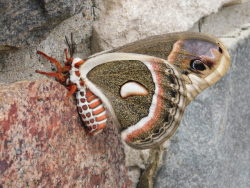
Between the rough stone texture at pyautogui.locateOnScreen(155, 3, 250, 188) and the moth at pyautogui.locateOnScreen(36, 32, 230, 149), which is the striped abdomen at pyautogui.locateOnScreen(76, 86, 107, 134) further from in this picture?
the rough stone texture at pyautogui.locateOnScreen(155, 3, 250, 188)

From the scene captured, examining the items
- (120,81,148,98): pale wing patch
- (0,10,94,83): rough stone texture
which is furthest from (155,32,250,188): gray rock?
(0,10,94,83): rough stone texture

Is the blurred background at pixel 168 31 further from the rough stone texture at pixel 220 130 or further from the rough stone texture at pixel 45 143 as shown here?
the rough stone texture at pixel 45 143

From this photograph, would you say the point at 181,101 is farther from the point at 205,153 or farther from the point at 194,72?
Result: the point at 205,153

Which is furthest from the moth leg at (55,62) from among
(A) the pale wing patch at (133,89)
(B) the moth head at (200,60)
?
(B) the moth head at (200,60)

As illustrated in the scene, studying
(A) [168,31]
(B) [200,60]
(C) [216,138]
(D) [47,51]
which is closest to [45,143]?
(D) [47,51]

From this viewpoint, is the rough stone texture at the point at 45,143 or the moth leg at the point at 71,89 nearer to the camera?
the rough stone texture at the point at 45,143

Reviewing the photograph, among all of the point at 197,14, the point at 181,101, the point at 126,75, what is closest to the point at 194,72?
the point at 181,101
